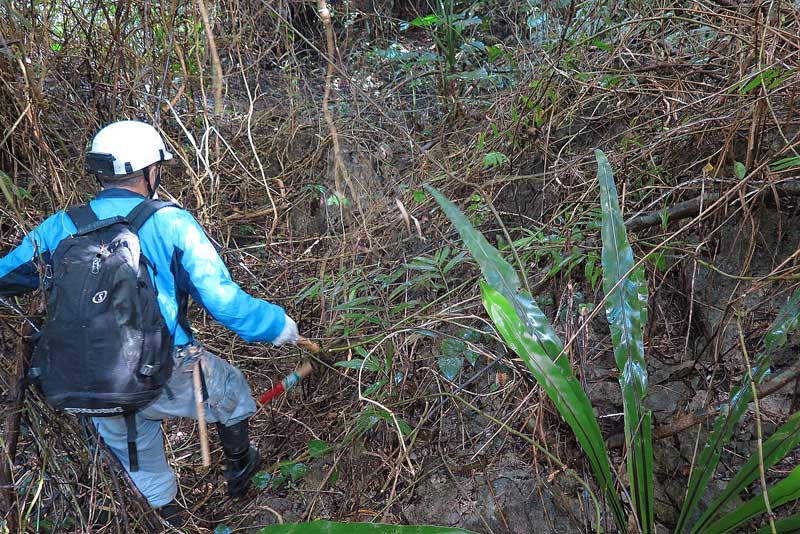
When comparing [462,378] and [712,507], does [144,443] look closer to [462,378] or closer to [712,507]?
[462,378]

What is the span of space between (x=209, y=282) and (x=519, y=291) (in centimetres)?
111

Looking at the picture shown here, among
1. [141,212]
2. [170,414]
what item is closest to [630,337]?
[141,212]

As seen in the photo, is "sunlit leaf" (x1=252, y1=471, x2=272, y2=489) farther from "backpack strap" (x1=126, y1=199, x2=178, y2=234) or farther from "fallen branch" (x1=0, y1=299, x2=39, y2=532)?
"backpack strap" (x1=126, y1=199, x2=178, y2=234)

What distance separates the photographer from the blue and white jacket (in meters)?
2.05

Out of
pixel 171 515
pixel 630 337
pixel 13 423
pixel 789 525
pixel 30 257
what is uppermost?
pixel 30 257

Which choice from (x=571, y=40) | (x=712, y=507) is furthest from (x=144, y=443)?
(x=571, y=40)

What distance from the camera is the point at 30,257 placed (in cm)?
214

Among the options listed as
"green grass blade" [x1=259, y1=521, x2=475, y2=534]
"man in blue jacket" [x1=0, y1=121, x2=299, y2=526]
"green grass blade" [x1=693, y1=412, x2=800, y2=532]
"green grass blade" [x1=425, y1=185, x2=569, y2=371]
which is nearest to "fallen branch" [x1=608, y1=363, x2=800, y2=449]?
"green grass blade" [x1=693, y1=412, x2=800, y2=532]

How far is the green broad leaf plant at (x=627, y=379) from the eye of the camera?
1.38m

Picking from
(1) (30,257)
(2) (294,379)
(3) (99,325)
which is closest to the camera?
(3) (99,325)

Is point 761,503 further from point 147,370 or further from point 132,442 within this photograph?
point 132,442

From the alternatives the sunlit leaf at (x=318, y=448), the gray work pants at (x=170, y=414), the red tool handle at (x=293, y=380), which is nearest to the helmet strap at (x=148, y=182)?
the gray work pants at (x=170, y=414)

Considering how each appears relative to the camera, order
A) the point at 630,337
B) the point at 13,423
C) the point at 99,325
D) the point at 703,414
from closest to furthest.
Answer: the point at 630,337 < the point at 703,414 < the point at 99,325 < the point at 13,423

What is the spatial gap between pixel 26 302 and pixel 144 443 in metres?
1.01
